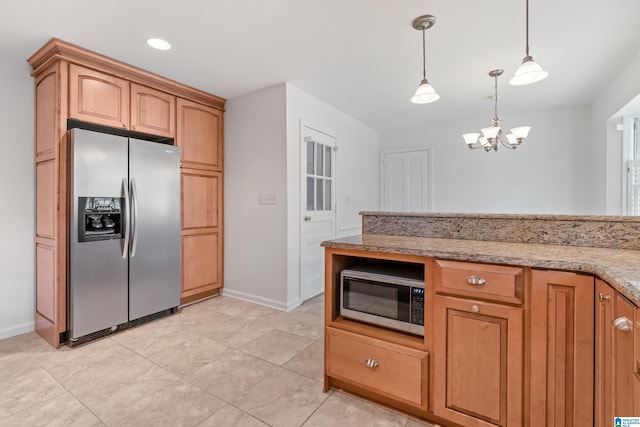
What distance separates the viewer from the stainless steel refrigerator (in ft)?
7.59

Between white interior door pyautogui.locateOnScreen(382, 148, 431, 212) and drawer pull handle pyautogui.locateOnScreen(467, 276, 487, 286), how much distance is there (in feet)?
13.0

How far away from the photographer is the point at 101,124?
2.55 metres

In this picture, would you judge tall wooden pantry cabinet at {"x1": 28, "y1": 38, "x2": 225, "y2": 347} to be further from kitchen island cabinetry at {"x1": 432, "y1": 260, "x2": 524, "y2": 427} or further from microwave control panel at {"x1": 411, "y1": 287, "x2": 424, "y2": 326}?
kitchen island cabinetry at {"x1": 432, "y1": 260, "x2": 524, "y2": 427}

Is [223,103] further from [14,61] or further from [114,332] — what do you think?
[114,332]

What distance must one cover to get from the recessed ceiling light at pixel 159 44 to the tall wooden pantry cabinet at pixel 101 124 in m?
0.48

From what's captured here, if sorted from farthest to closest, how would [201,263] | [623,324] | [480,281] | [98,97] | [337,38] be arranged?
[201,263]
[98,97]
[337,38]
[480,281]
[623,324]

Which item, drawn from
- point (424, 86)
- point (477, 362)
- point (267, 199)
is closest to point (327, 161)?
point (267, 199)

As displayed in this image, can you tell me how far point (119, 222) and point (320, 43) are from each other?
2209mm

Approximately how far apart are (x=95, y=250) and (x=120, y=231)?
227 millimetres

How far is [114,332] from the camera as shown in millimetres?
2566

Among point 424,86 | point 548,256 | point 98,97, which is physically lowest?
point 548,256

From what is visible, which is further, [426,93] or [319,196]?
[319,196]

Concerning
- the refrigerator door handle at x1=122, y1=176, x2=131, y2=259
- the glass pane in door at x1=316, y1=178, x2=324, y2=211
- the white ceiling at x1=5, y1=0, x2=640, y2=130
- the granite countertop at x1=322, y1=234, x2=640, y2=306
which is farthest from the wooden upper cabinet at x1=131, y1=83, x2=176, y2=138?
the granite countertop at x1=322, y1=234, x2=640, y2=306

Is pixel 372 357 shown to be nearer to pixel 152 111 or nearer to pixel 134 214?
pixel 134 214
